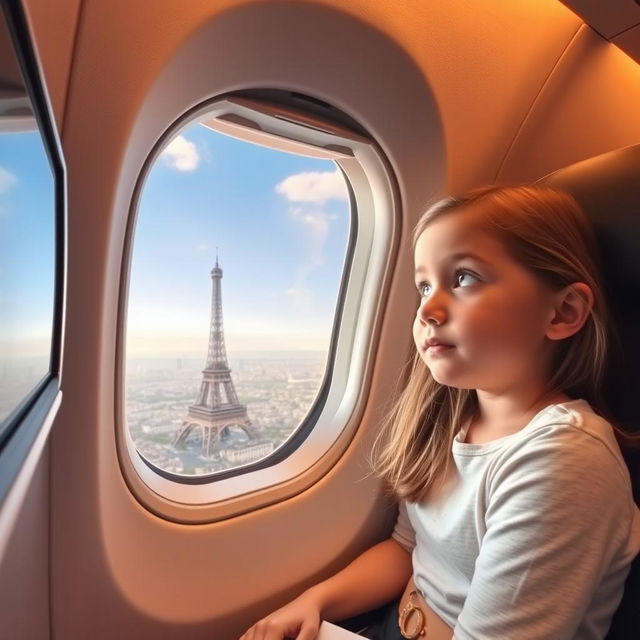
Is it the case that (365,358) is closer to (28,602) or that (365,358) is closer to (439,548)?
(439,548)

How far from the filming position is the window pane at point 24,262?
448 millimetres

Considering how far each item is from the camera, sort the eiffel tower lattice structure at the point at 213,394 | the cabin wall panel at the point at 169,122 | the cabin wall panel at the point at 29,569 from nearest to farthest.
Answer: the cabin wall panel at the point at 29,569 → the cabin wall panel at the point at 169,122 → the eiffel tower lattice structure at the point at 213,394

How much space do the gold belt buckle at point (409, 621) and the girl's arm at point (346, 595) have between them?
0.11 m

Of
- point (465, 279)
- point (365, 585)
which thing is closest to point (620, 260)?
point (465, 279)

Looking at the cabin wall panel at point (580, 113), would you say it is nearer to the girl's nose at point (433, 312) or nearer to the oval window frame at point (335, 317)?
the oval window frame at point (335, 317)

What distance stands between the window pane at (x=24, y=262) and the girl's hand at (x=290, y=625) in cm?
77

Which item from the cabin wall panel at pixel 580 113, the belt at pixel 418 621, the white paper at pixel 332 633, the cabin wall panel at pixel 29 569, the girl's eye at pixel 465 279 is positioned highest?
the cabin wall panel at pixel 580 113

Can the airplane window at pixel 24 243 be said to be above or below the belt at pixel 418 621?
above

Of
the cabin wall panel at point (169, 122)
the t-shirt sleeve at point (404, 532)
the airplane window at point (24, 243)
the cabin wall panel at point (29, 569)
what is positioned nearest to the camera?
the airplane window at point (24, 243)

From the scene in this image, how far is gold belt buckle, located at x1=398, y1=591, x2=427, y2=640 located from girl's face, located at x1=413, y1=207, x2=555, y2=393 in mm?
517

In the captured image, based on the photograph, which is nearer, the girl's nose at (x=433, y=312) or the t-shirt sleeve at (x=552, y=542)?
the t-shirt sleeve at (x=552, y=542)

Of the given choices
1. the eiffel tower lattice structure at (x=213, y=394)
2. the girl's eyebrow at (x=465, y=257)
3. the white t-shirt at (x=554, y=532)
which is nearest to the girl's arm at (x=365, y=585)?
the white t-shirt at (x=554, y=532)

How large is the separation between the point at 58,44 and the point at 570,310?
3.32 ft

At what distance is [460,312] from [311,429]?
85cm
